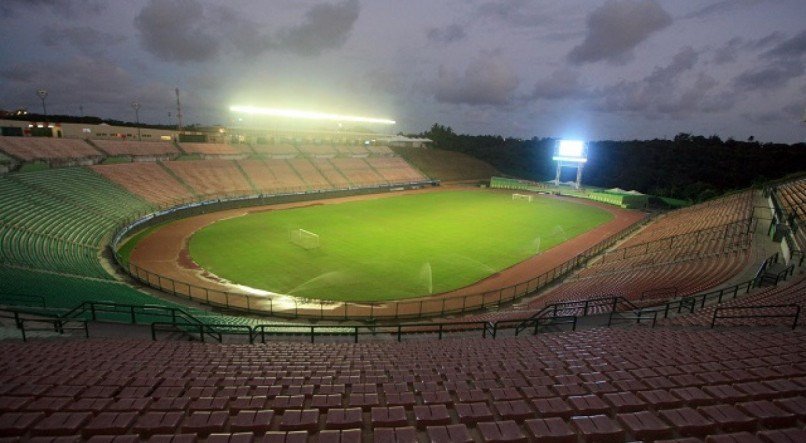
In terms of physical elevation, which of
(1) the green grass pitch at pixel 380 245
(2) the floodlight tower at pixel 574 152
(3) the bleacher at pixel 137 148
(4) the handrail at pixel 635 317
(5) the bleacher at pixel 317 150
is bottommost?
(1) the green grass pitch at pixel 380 245

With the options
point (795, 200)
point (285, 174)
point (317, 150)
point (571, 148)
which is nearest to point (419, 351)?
point (795, 200)

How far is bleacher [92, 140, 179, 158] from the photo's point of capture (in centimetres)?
4514

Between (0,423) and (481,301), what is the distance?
63.3 feet

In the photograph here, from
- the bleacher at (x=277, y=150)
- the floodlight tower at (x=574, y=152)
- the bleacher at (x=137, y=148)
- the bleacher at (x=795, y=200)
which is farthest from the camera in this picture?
the floodlight tower at (x=574, y=152)

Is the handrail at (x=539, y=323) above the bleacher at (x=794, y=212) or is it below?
below

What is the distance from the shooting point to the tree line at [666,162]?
254 ft

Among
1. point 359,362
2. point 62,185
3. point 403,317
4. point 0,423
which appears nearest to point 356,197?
point 62,185

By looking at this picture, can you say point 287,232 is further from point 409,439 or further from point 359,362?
point 409,439

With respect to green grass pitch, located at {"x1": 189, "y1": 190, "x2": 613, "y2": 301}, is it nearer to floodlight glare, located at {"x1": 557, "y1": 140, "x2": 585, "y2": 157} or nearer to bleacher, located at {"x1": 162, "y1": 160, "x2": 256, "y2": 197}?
bleacher, located at {"x1": 162, "y1": 160, "x2": 256, "y2": 197}

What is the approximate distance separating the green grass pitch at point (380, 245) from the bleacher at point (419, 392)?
12.6 meters

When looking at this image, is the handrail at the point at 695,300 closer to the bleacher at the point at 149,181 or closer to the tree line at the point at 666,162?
the bleacher at the point at 149,181

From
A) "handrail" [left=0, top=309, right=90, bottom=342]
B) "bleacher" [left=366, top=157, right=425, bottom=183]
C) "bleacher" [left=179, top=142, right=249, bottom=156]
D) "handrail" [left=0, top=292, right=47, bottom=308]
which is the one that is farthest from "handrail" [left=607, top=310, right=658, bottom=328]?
"bleacher" [left=366, top=157, right=425, bottom=183]

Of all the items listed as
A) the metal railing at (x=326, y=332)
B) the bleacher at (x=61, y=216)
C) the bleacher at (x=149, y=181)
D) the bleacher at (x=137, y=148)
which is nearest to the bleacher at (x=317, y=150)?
the bleacher at (x=137, y=148)

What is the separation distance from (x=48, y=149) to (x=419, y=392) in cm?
4844
